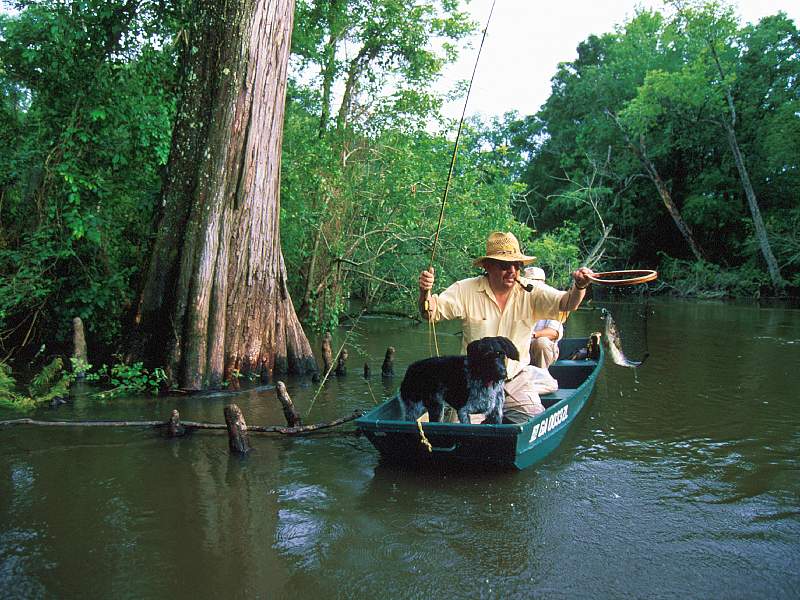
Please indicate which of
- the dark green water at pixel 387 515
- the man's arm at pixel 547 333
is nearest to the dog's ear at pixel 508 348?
the dark green water at pixel 387 515

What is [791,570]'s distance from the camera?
12.6 ft

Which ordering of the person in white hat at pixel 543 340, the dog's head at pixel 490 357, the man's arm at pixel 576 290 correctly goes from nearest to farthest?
1. the dog's head at pixel 490 357
2. the man's arm at pixel 576 290
3. the person in white hat at pixel 543 340

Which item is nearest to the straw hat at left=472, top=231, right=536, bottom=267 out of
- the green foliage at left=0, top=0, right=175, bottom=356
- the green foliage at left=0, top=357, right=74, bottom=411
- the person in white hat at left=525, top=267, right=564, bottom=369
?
the person in white hat at left=525, top=267, right=564, bottom=369

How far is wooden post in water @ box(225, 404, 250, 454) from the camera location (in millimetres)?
5672

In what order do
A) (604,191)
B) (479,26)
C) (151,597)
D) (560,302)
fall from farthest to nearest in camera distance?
(604,191) → (479,26) → (560,302) → (151,597)

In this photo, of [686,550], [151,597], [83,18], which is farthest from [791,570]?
[83,18]

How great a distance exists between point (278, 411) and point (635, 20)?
3232 centimetres

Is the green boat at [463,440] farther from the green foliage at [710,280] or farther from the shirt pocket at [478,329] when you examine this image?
the green foliage at [710,280]

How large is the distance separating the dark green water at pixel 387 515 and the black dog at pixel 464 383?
53cm

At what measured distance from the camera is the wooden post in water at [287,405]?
6023 millimetres

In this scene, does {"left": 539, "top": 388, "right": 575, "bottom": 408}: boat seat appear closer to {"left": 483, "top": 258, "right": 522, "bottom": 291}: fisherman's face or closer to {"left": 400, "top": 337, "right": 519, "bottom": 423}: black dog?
{"left": 400, "top": 337, "right": 519, "bottom": 423}: black dog

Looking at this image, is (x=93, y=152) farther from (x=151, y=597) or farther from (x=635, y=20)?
(x=635, y=20)

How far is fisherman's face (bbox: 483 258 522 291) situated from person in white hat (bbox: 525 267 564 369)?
1602 millimetres

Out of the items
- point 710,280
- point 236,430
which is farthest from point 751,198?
point 236,430
